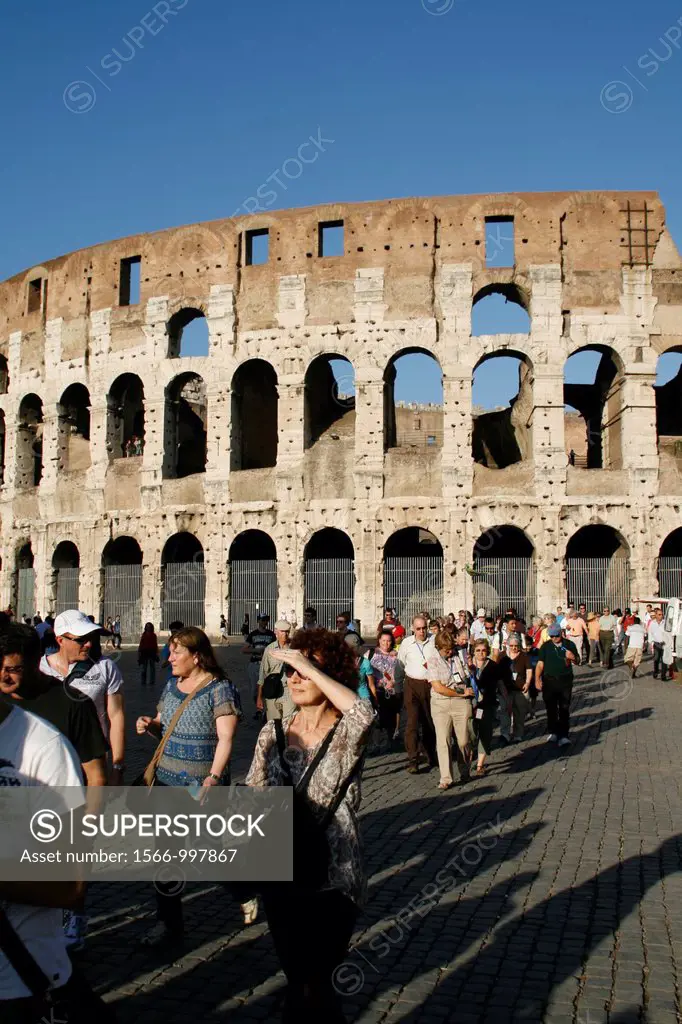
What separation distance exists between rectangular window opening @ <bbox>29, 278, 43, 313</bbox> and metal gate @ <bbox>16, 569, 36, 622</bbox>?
8398 millimetres

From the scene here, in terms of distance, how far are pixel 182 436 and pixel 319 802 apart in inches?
1047

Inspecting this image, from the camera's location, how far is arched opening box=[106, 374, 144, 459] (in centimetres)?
2714

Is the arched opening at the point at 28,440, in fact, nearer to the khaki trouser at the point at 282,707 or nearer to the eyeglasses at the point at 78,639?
the khaki trouser at the point at 282,707

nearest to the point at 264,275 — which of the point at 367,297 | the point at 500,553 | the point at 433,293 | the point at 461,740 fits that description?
the point at 367,297

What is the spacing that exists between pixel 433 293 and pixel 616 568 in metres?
8.62

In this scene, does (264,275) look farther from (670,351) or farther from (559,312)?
(670,351)

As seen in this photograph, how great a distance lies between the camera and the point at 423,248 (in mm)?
24484

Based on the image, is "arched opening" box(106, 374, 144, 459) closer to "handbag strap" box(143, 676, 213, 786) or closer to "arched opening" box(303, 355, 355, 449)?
"arched opening" box(303, 355, 355, 449)

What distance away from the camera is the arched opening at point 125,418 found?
2714 centimetres

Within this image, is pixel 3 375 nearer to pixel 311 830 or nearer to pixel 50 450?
pixel 50 450

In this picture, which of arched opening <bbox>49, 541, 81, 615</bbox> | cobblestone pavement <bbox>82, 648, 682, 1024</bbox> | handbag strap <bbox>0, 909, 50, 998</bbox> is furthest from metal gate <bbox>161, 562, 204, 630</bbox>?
handbag strap <bbox>0, 909, 50, 998</bbox>

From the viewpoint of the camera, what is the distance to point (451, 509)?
77.6 ft

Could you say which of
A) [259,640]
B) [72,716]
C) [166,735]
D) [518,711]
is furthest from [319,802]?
[259,640]

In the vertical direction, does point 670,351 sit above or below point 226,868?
above
